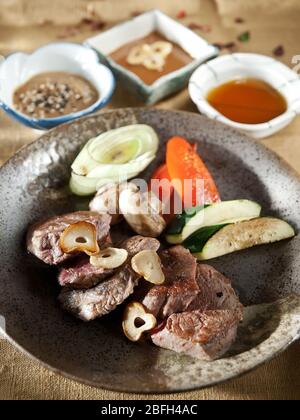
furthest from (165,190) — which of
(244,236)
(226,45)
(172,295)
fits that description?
(226,45)

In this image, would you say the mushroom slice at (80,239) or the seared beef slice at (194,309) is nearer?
the seared beef slice at (194,309)

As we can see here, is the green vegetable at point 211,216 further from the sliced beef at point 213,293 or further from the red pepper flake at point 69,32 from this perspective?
the red pepper flake at point 69,32

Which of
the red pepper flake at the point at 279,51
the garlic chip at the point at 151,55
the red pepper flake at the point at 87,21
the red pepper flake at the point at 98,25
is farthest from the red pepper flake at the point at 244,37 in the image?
the red pepper flake at the point at 87,21

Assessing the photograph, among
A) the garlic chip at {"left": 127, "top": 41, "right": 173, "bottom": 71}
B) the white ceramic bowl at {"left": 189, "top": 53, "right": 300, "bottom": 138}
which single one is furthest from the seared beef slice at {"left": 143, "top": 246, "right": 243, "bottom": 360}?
the garlic chip at {"left": 127, "top": 41, "right": 173, "bottom": 71}

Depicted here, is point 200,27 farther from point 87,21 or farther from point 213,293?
point 213,293

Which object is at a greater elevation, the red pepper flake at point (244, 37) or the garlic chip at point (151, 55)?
the garlic chip at point (151, 55)

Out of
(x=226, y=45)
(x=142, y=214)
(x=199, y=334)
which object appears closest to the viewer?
(x=199, y=334)
